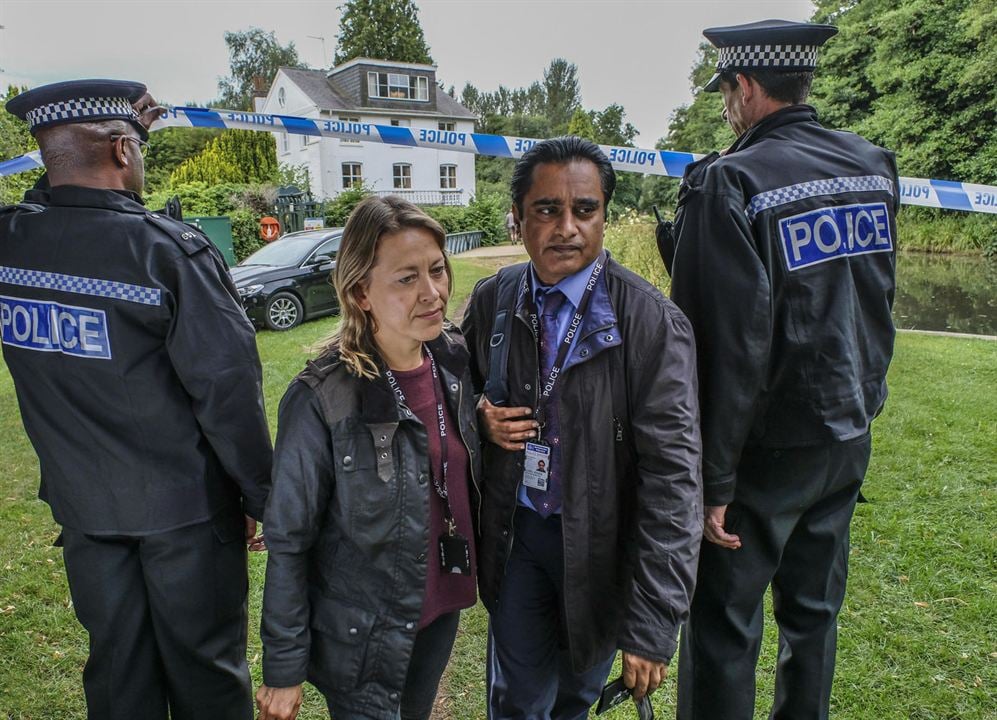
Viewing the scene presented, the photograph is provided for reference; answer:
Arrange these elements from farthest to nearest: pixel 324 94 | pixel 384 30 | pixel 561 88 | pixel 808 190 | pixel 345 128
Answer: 1. pixel 561 88
2. pixel 384 30
3. pixel 324 94
4. pixel 345 128
5. pixel 808 190

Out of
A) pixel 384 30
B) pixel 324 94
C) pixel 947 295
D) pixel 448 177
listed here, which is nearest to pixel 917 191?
pixel 947 295

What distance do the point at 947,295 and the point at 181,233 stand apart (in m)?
16.0

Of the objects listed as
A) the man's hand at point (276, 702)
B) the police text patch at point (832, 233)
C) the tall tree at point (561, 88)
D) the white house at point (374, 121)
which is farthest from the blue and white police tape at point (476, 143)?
the tall tree at point (561, 88)

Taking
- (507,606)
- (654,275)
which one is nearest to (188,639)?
(507,606)

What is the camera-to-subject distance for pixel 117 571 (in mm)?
2264

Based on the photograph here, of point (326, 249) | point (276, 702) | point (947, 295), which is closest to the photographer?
point (276, 702)

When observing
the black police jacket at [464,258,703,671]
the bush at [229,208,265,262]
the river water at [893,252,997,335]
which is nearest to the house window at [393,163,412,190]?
the bush at [229,208,265,262]

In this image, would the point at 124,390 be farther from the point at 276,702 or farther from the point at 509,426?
the point at 509,426

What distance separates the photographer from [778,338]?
2332 mm

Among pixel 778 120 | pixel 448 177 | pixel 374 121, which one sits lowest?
pixel 778 120

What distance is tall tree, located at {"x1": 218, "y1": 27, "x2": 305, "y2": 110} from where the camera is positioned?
59.5 meters

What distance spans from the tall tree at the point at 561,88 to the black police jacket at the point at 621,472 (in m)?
87.9

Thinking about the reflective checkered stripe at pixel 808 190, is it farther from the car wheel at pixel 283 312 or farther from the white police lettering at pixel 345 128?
the car wheel at pixel 283 312

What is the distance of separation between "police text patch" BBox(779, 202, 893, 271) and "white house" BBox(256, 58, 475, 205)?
3614 centimetres
